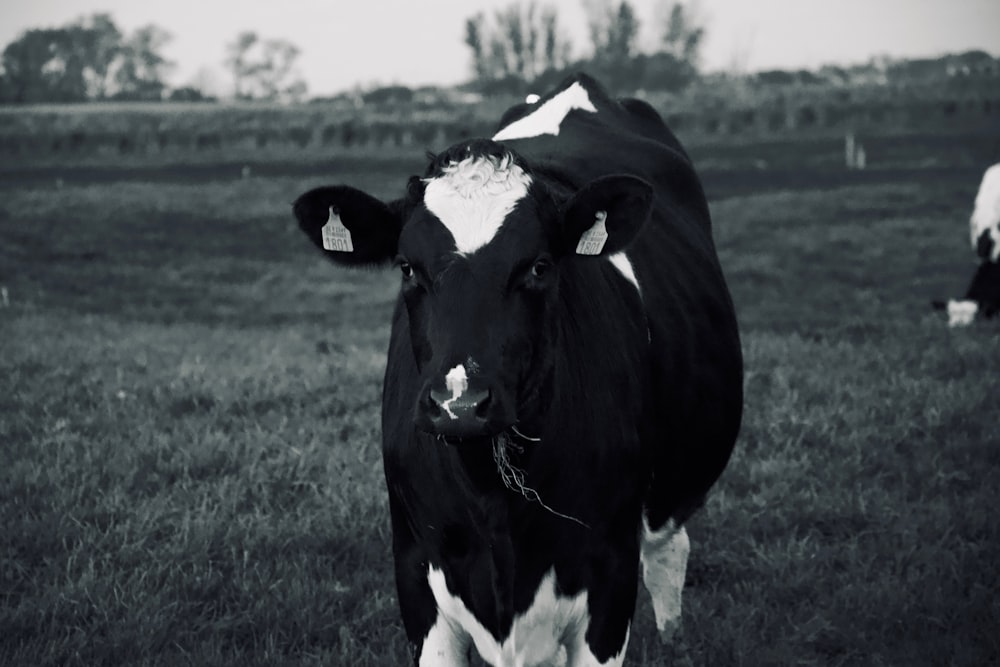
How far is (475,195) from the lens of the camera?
2.90 m

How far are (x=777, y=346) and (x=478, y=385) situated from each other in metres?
7.45

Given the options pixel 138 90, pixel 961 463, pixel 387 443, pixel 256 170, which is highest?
pixel 387 443

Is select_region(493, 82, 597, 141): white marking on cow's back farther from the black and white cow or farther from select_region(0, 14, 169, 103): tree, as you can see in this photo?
select_region(0, 14, 169, 103): tree

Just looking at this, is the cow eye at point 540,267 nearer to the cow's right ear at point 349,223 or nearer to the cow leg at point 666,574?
the cow's right ear at point 349,223

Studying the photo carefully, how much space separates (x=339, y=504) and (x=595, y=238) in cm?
277

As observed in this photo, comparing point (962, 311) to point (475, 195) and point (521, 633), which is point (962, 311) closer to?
point (521, 633)

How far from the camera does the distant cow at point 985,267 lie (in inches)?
480

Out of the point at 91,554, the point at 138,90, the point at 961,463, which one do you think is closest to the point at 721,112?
the point at 961,463

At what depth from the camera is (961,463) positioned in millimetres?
6176

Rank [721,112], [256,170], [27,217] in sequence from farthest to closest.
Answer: [721,112], [256,170], [27,217]

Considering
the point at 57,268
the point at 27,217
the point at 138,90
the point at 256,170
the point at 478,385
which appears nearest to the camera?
the point at 478,385

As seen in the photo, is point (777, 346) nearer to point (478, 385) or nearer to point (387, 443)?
point (387, 443)

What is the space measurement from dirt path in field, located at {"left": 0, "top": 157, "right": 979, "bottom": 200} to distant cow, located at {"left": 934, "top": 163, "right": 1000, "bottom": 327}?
11.0m

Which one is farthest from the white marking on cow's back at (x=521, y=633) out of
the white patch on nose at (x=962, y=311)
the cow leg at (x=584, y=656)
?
the white patch on nose at (x=962, y=311)
